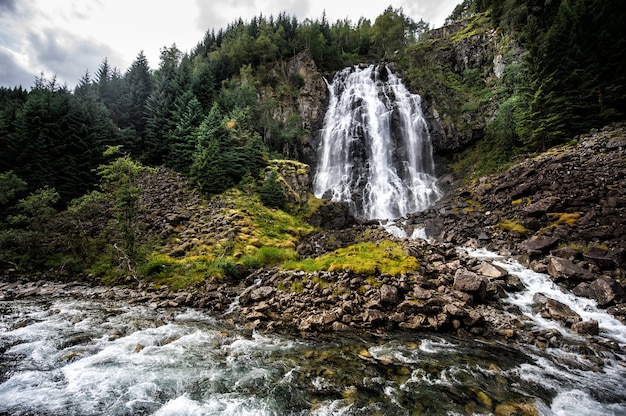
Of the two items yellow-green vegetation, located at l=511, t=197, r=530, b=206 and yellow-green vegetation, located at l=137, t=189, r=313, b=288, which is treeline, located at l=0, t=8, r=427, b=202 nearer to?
yellow-green vegetation, located at l=137, t=189, r=313, b=288

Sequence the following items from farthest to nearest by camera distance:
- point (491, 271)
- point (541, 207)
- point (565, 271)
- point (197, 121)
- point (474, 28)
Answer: point (474, 28), point (197, 121), point (541, 207), point (491, 271), point (565, 271)

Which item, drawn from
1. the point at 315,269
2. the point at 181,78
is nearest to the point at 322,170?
the point at 181,78

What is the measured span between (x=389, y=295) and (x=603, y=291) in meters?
7.61

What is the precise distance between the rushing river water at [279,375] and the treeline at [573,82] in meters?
25.4

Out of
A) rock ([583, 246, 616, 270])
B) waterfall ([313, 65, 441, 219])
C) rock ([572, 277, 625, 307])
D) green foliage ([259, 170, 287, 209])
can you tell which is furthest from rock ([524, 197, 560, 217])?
green foliage ([259, 170, 287, 209])

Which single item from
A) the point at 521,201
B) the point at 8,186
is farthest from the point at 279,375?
the point at 8,186

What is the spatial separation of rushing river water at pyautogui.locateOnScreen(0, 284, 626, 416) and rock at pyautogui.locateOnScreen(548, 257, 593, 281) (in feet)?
16.5

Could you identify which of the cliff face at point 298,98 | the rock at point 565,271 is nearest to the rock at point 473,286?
the rock at point 565,271

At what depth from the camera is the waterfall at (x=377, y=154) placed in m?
31.2

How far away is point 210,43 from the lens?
71688mm

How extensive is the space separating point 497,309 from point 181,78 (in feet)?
128

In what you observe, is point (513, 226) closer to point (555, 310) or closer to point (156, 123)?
point (555, 310)

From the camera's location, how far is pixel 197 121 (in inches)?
1179

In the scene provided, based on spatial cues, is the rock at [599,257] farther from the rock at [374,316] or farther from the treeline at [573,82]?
the treeline at [573,82]
